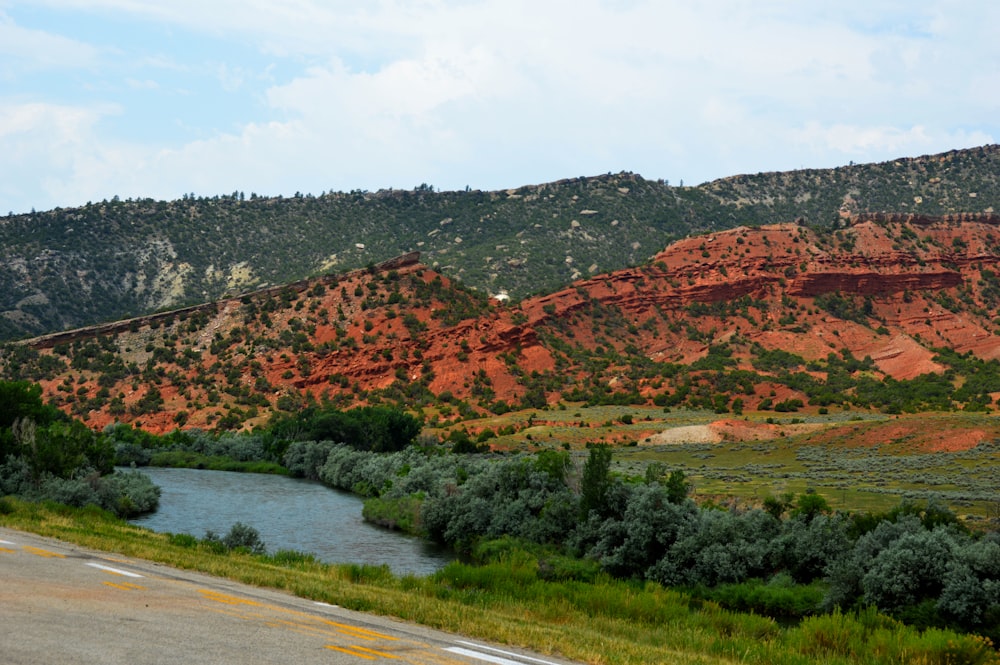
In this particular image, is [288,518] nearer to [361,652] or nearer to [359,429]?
[359,429]

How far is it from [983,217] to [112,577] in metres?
132

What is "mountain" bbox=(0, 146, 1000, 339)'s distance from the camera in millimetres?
126438

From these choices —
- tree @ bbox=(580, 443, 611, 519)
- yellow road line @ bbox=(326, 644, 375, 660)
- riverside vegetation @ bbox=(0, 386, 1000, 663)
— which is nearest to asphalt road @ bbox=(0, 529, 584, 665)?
yellow road line @ bbox=(326, 644, 375, 660)

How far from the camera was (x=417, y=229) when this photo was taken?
523 feet

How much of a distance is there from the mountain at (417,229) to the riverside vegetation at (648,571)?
89.3m

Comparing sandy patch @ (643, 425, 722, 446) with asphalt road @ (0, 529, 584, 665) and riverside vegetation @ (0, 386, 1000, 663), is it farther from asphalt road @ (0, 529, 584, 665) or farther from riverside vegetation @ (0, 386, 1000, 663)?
asphalt road @ (0, 529, 584, 665)

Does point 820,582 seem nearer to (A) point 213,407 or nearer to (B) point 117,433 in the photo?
(B) point 117,433

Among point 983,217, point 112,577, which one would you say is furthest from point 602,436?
point 983,217

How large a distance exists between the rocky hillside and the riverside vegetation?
4693 cm

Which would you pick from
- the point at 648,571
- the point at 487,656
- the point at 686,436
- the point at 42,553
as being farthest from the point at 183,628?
the point at 686,436

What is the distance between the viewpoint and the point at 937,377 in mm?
91688

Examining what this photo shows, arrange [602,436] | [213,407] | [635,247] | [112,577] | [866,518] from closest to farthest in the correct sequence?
1. [112,577]
2. [866,518]
3. [602,436]
4. [213,407]
5. [635,247]

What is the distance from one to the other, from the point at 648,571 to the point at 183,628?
1912 cm

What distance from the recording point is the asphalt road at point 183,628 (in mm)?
10273
